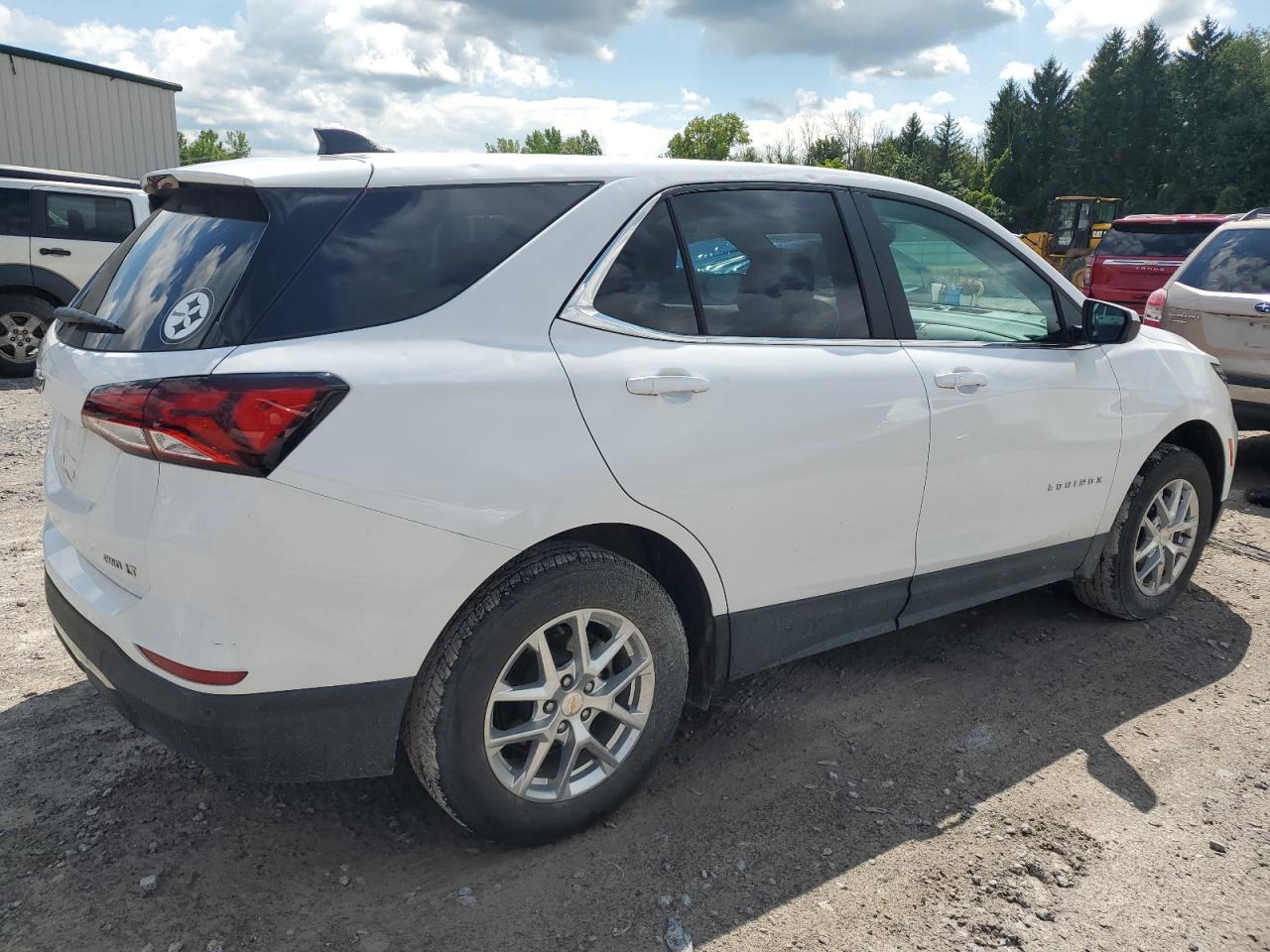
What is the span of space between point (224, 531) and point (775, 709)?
2.13 m

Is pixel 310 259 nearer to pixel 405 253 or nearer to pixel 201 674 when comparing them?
pixel 405 253

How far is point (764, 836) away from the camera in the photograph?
110 inches

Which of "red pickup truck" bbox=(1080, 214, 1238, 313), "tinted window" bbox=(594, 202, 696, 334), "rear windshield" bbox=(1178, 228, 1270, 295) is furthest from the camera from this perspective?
"red pickup truck" bbox=(1080, 214, 1238, 313)

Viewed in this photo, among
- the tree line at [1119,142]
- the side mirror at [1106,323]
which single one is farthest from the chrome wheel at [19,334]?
the tree line at [1119,142]

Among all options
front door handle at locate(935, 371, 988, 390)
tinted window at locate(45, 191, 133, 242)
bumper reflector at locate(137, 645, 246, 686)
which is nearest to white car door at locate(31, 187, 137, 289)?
tinted window at locate(45, 191, 133, 242)

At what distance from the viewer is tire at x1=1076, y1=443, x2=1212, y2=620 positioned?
409cm

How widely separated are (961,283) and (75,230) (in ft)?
33.5

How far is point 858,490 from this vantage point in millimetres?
3012

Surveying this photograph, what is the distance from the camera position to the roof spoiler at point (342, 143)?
275 cm

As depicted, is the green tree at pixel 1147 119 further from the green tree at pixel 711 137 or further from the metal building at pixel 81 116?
the metal building at pixel 81 116

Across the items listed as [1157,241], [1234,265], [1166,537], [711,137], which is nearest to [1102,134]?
[711,137]

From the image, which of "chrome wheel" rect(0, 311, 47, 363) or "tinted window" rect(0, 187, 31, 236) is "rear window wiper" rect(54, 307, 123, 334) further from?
"tinted window" rect(0, 187, 31, 236)

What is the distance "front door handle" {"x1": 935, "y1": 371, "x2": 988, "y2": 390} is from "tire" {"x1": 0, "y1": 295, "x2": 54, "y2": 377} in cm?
978

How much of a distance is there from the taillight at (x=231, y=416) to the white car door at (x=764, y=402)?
662 mm
